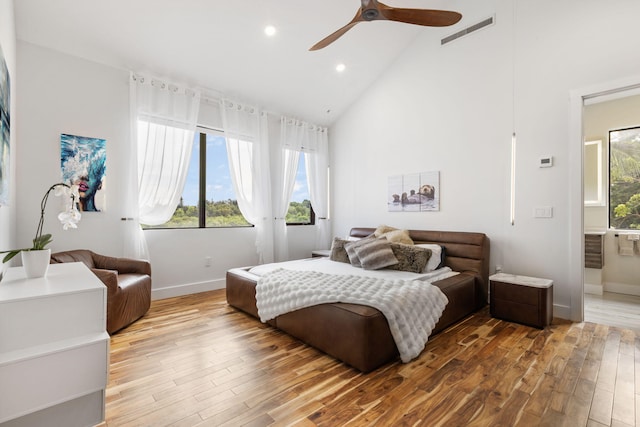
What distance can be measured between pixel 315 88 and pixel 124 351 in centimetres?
434

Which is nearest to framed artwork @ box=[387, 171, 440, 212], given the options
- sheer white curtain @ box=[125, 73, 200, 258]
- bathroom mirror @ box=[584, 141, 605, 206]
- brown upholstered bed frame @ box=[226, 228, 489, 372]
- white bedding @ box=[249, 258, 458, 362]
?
brown upholstered bed frame @ box=[226, 228, 489, 372]

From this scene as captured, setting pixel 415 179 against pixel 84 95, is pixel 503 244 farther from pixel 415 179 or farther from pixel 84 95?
pixel 84 95

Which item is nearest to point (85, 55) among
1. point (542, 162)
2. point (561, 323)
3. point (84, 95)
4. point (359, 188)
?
point (84, 95)

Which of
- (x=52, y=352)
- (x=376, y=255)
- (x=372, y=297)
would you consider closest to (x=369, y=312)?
(x=372, y=297)

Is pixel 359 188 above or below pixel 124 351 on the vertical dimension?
above

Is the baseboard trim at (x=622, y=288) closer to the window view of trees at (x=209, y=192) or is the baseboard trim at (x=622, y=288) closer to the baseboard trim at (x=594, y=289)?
the baseboard trim at (x=594, y=289)

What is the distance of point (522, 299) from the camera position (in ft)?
→ 9.76

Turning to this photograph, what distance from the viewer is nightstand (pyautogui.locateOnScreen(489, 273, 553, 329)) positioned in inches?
113

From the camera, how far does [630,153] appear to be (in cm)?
412

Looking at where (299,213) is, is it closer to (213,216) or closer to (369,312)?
(213,216)

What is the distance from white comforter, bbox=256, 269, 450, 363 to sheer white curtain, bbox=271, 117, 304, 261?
6.36ft

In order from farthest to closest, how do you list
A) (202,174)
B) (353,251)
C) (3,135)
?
(202,174) → (353,251) → (3,135)

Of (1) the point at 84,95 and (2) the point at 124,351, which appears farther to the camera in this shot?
(1) the point at 84,95

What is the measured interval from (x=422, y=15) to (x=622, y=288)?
4627mm
